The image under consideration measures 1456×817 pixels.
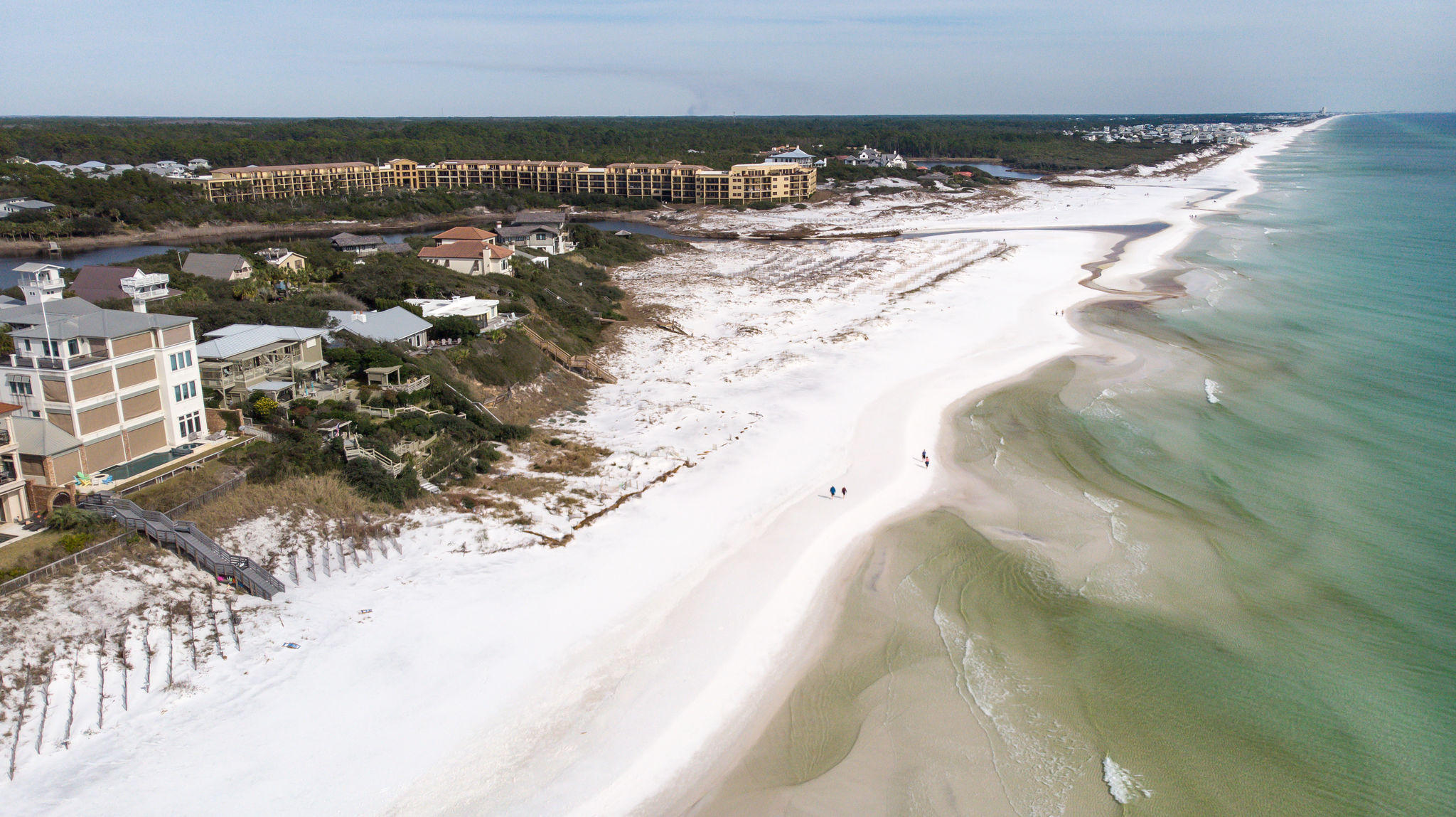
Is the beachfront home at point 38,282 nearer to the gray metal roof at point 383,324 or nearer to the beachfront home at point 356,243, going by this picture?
the gray metal roof at point 383,324

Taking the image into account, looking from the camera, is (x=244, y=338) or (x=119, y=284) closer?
(x=244, y=338)

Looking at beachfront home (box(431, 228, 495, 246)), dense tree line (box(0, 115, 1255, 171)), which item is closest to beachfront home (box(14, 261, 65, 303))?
beachfront home (box(431, 228, 495, 246))

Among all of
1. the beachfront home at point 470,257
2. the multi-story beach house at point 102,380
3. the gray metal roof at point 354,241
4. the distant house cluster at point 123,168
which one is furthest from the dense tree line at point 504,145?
the multi-story beach house at point 102,380

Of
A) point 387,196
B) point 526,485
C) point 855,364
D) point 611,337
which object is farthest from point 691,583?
point 387,196

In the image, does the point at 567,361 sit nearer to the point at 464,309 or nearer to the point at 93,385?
the point at 464,309

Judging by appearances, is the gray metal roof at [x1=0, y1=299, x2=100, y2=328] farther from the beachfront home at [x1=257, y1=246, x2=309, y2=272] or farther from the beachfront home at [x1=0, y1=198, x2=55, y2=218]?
the beachfront home at [x1=0, y1=198, x2=55, y2=218]

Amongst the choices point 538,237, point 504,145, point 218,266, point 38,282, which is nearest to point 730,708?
point 38,282
